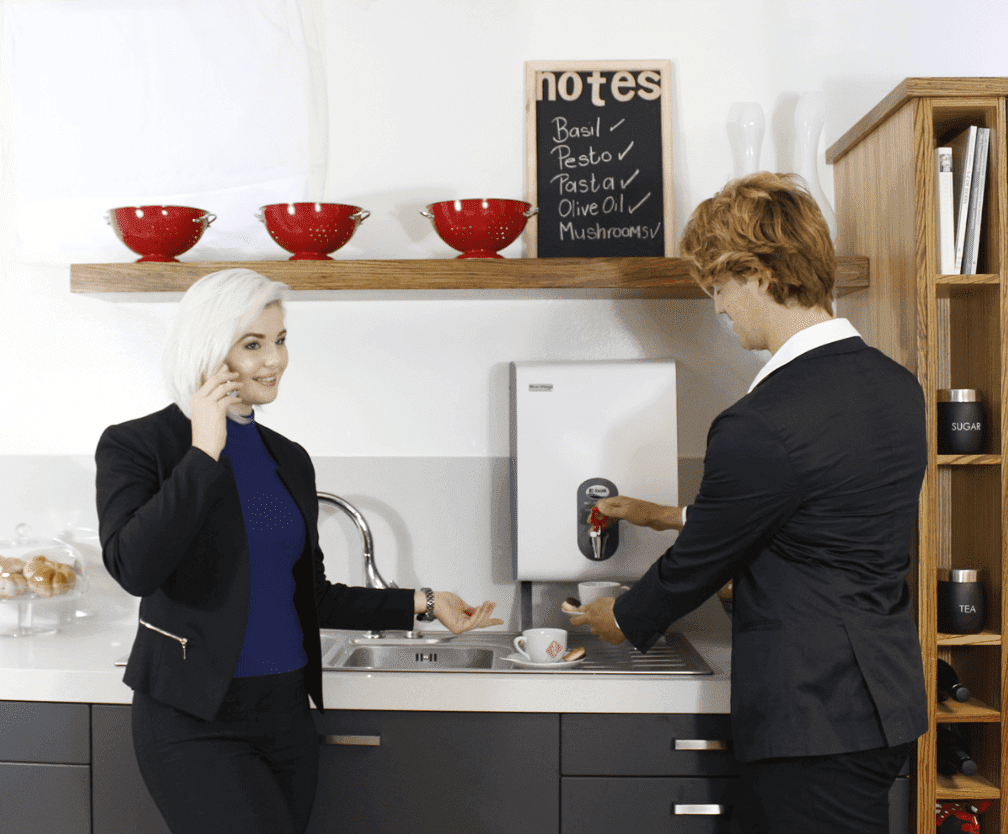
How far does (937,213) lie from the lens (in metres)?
1.64

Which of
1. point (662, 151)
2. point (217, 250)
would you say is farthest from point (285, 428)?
point (662, 151)

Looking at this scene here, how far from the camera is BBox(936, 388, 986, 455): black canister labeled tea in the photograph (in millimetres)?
1637

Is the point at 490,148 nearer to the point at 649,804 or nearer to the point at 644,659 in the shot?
the point at 644,659

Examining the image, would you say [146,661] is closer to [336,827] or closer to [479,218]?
[336,827]

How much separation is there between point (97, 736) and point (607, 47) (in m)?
1.86

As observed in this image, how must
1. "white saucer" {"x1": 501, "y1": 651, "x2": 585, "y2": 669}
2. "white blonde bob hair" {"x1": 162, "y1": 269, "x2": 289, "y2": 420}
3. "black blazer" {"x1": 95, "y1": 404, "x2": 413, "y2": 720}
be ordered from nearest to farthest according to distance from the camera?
"black blazer" {"x1": 95, "y1": 404, "x2": 413, "y2": 720} < "white blonde bob hair" {"x1": 162, "y1": 269, "x2": 289, "y2": 420} < "white saucer" {"x1": 501, "y1": 651, "x2": 585, "y2": 669}

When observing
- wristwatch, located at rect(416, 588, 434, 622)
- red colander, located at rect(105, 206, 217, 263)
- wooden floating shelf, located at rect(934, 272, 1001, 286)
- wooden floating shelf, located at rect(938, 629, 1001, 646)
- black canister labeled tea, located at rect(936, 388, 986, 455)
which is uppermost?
red colander, located at rect(105, 206, 217, 263)

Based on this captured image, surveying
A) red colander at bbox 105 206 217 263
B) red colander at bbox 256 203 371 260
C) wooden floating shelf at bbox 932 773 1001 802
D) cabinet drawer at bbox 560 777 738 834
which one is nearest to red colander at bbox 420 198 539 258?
red colander at bbox 256 203 371 260

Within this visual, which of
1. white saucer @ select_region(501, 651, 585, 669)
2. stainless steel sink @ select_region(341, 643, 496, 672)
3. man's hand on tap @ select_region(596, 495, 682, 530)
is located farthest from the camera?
stainless steel sink @ select_region(341, 643, 496, 672)

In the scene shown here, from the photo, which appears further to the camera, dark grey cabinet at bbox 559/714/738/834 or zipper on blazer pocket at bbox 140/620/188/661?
dark grey cabinet at bbox 559/714/738/834

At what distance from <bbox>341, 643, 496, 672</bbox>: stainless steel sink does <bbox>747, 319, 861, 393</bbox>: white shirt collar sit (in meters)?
0.94

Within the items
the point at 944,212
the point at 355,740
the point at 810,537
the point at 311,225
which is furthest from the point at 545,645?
the point at 944,212

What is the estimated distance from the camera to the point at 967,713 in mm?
1625

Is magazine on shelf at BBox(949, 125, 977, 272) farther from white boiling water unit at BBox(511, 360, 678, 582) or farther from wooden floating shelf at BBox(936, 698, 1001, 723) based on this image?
wooden floating shelf at BBox(936, 698, 1001, 723)
